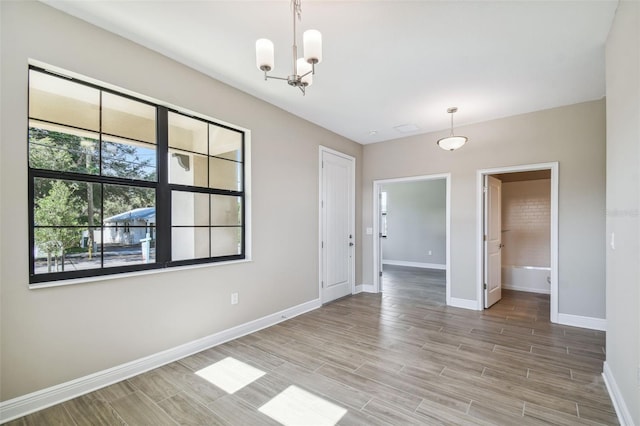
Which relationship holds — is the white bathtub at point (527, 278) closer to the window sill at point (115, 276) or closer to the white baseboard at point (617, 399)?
the white baseboard at point (617, 399)

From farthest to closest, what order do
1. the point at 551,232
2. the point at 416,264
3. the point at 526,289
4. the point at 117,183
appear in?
the point at 416,264, the point at 526,289, the point at 551,232, the point at 117,183

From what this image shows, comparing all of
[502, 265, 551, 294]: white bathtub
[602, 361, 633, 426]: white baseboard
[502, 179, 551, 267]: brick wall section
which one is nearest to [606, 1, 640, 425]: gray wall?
[602, 361, 633, 426]: white baseboard

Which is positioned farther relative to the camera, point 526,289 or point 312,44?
point 526,289

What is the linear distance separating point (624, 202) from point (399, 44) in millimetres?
2034

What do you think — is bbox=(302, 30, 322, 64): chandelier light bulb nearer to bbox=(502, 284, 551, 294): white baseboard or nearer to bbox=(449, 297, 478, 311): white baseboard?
bbox=(449, 297, 478, 311): white baseboard

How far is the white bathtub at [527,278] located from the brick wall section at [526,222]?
0.65 feet

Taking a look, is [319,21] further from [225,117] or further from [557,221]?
[557,221]

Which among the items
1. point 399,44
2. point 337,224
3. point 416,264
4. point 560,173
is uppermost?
point 399,44

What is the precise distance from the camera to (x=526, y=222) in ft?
19.2

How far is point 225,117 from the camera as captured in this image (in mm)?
3311

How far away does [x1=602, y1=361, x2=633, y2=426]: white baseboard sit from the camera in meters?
1.86

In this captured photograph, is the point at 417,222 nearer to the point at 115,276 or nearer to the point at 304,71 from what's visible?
the point at 304,71

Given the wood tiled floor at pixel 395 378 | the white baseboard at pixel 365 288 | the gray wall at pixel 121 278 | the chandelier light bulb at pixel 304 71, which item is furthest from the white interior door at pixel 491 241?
the chandelier light bulb at pixel 304 71

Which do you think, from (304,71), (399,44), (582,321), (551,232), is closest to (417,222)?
(551,232)
